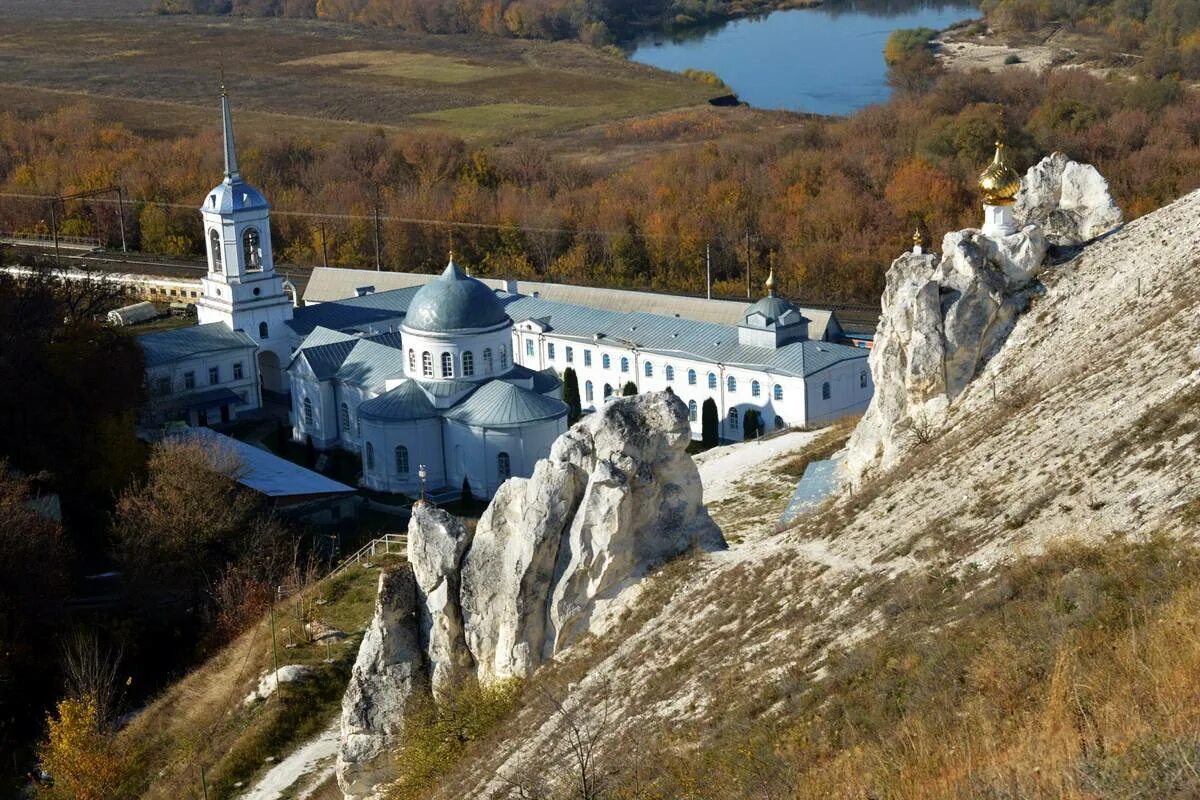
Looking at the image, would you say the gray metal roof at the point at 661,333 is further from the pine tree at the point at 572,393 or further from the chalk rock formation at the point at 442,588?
the chalk rock formation at the point at 442,588

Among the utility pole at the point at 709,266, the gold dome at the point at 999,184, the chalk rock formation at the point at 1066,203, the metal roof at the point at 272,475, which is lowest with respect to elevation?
the utility pole at the point at 709,266

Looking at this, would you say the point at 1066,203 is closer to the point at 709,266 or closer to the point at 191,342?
the point at 191,342

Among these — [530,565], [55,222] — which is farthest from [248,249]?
[55,222]

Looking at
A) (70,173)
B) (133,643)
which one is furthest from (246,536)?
(70,173)

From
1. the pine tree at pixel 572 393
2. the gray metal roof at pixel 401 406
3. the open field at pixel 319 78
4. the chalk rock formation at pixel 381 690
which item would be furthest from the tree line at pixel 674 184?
the chalk rock formation at pixel 381 690

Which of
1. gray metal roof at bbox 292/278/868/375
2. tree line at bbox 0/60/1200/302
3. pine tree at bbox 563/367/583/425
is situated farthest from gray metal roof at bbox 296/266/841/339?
tree line at bbox 0/60/1200/302

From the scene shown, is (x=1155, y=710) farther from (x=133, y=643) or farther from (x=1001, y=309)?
(x=133, y=643)
